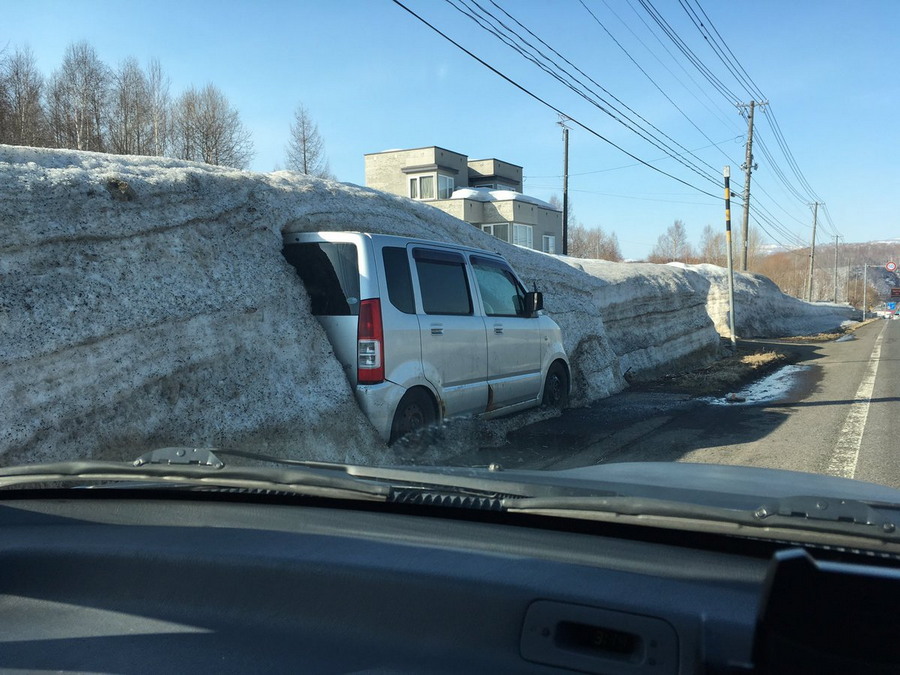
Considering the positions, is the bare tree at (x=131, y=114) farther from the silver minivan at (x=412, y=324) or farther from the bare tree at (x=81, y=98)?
the silver minivan at (x=412, y=324)

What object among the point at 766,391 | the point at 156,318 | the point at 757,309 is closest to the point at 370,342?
the point at 156,318

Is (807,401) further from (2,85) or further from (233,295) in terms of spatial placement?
(2,85)

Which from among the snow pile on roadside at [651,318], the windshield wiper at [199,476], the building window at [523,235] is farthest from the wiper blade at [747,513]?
the building window at [523,235]

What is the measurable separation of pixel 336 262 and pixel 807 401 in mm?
8422

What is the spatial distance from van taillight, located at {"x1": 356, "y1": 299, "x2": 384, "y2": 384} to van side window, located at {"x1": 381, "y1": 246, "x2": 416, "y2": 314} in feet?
0.79

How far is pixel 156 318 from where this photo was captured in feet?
19.0

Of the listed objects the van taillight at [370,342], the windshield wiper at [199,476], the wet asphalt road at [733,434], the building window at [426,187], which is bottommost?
the wet asphalt road at [733,434]

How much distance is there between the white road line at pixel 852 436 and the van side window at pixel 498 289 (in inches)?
146

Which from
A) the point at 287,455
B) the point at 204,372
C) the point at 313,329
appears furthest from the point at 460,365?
the point at 204,372

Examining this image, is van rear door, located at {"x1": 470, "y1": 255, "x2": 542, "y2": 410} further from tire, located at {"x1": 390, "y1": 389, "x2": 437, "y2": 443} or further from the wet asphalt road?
tire, located at {"x1": 390, "y1": 389, "x2": 437, "y2": 443}

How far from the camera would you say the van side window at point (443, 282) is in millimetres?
6844

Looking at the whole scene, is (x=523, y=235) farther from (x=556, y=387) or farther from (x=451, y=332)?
(x=451, y=332)

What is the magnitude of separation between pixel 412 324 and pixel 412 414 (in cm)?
86

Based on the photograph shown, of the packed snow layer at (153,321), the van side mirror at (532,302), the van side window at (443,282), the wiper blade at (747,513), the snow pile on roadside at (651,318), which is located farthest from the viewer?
the snow pile on roadside at (651,318)
